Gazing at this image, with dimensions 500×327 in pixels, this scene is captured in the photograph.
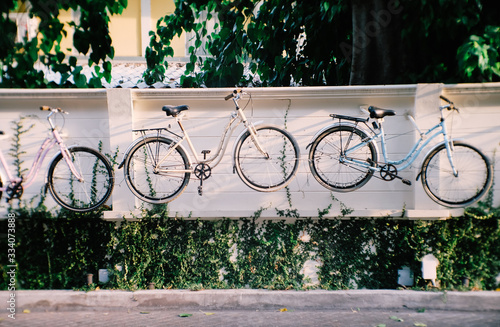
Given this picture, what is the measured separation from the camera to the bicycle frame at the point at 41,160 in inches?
188

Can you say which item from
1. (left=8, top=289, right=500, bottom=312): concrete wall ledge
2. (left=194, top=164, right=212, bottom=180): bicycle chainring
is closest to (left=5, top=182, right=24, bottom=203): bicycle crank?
(left=8, top=289, right=500, bottom=312): concrete wall ledge

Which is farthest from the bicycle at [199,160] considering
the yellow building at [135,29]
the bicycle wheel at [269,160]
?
the yellow building at [135,29]

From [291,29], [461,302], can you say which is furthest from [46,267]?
[291,29]

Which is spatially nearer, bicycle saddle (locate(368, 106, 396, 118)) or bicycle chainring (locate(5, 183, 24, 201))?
bicycle saddle (locate(368, 106, 396, 118))

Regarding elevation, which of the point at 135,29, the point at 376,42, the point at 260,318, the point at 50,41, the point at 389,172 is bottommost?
the point at 260,318

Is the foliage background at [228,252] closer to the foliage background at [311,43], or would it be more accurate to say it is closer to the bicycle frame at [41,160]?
the bicycle frame at [41,160]

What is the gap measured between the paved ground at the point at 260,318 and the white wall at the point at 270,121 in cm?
118

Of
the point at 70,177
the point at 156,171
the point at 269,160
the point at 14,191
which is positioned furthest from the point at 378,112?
the point at 14,191

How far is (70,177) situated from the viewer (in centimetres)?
522

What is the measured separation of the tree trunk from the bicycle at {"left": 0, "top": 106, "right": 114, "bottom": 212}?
413 cm

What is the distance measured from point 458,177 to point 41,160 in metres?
5.28

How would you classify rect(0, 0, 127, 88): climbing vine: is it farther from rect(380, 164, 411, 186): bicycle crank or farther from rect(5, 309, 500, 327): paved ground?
rect(380, 164, 411, 186): bicycle crank

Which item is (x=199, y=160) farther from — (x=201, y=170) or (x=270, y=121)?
(x=270, y=121)

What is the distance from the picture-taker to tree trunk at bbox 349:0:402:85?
6.27 m
